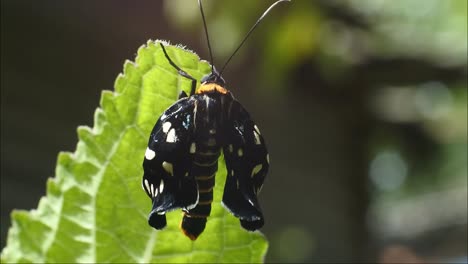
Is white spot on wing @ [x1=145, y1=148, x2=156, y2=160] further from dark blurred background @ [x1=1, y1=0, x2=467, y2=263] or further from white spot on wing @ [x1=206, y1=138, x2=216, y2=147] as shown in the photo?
dark blurred background @ [x1=1, y1=0, x2=467, y2=263]

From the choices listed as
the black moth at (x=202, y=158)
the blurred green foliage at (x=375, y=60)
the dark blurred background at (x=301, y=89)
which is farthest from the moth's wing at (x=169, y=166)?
the blurred green foliage at (x=375, y=60)

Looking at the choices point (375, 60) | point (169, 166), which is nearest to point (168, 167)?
point (169, 166)

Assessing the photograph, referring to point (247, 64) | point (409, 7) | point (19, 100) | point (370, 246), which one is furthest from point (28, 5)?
point (370, 246)

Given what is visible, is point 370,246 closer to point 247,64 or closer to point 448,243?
point 448,243

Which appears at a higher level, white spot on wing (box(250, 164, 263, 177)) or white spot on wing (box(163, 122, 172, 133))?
white spot on wing (box(250, 164, 263, 177))

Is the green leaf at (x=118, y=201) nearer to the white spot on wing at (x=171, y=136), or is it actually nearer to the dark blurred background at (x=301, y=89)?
the white spot on wing at (x=171, y=136)

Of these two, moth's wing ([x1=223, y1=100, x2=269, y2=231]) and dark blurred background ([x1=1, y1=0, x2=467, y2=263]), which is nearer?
moth's wing ([x1=223, y1=100, x2=269, y2=231])

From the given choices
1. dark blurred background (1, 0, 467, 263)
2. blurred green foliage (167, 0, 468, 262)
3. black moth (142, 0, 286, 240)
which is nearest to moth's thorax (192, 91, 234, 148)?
black moth (142, 0, 286, 240)
